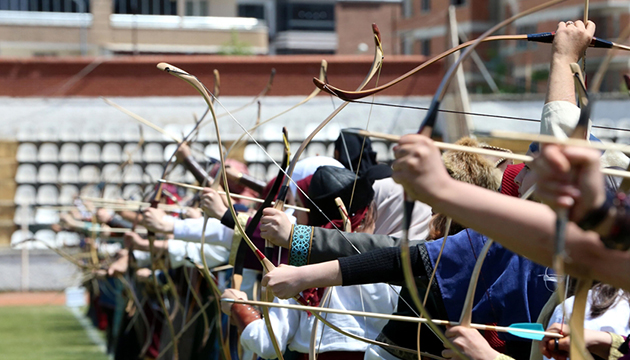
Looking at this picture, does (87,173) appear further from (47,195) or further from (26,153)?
(26,153)

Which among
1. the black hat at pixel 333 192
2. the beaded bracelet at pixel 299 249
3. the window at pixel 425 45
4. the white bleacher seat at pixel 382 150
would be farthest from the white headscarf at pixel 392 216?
the window at pixel 425 45

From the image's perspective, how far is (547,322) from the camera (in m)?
1.45

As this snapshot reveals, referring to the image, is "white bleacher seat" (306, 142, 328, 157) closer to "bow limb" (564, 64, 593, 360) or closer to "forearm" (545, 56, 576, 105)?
"forearm" (545, 56, 576, 105)

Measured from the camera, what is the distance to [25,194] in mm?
10805

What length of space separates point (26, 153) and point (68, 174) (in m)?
0.63

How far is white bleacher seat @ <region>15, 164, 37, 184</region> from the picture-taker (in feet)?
35.4

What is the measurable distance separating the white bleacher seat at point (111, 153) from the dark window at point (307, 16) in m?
17.6

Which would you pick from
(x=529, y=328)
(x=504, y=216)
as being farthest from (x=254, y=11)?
(x=504, y=216)

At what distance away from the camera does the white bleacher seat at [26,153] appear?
35.5ft

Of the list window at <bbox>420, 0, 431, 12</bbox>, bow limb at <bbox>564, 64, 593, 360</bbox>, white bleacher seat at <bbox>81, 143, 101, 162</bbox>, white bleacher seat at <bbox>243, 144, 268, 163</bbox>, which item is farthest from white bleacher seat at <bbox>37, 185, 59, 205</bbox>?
window at <bbox>420, 0, 431, 12</bbox>

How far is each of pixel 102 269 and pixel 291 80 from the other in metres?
6.71

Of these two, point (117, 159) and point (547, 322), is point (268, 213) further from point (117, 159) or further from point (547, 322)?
point (117, 159)

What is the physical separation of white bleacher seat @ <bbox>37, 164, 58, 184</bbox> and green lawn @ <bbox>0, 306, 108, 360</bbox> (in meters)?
2.35

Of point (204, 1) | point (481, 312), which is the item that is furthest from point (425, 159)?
point (204, 1)
